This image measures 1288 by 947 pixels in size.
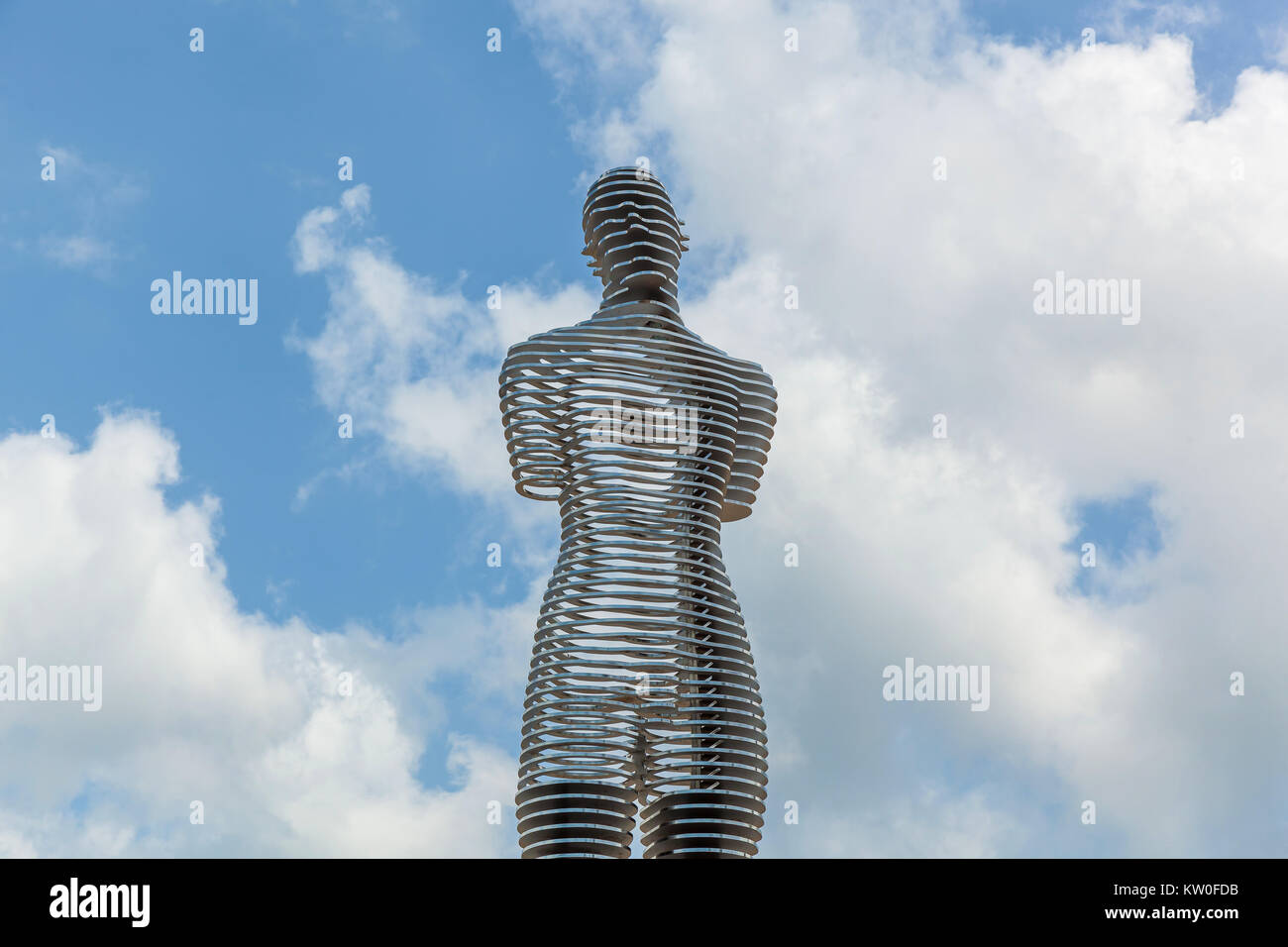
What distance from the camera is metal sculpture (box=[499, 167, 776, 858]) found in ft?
58.8

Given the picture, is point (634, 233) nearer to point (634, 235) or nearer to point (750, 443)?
point (634, 235)

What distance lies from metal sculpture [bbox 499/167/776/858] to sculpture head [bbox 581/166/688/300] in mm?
22

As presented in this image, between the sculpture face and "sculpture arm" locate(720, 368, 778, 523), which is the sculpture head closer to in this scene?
the sculpture face

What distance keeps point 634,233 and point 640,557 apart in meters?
4.42

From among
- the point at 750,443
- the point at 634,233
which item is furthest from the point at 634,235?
the point at 750,443

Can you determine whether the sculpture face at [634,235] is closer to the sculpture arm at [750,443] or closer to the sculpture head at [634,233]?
the sculpture head at [634,233]

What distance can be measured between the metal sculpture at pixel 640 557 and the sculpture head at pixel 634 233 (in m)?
0.02

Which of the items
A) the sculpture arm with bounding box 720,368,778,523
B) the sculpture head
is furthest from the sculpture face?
the sculpture arm with bounding box 720,368,778,523

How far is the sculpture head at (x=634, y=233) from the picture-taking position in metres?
20.3

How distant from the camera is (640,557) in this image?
18766mm
